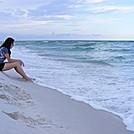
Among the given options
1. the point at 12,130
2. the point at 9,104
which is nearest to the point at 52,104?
the point at 9,104

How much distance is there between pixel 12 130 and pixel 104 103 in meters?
3.36

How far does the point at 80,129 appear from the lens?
4.62 metres

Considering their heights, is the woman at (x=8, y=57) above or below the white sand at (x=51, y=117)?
above

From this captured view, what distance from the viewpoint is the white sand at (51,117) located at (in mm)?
3865

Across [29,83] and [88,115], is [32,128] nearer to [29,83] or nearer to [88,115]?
[88,115]

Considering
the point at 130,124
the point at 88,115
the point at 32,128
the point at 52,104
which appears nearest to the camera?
the point at 32,128

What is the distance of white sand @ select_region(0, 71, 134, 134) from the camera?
12.7ft

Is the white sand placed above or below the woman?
below

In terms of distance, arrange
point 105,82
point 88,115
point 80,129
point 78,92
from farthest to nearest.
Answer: point 105,82 < point 78,92 < point 88,115 < point 80,129

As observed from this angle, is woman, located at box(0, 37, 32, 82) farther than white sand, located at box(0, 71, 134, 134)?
Yes

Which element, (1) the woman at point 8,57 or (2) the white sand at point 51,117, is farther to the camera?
(1) the woman at point 8,57

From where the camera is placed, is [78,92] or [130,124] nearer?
[130,124]

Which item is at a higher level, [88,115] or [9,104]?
[9,104]

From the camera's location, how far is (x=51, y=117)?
4977mm
